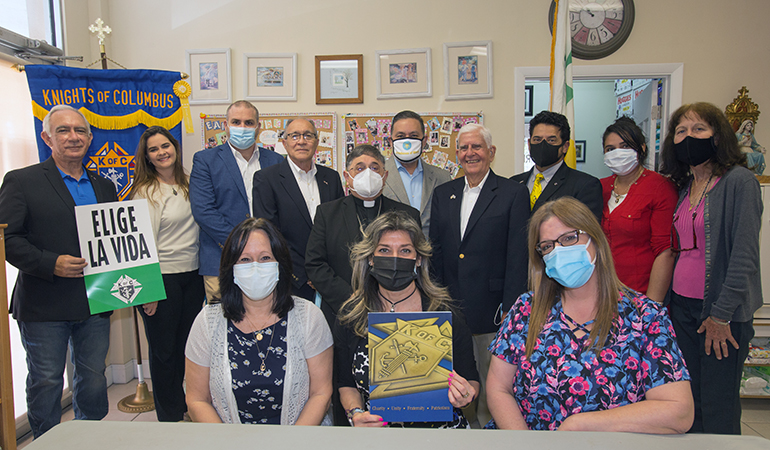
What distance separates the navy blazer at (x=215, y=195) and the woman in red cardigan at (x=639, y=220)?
90.3 inches

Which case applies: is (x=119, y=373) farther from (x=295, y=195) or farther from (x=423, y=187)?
(x=423, y=187)

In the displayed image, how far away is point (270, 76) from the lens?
3824 millimetres

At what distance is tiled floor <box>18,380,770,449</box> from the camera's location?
303 cm

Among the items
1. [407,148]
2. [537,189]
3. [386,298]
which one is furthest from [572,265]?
[407,148]

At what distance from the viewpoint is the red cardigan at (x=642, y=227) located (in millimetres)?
2426

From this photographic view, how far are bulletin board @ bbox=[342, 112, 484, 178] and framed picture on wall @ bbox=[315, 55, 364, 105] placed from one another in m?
0.17

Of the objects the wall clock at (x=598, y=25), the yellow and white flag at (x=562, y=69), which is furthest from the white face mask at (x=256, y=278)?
the wall clock at (x=598, y=25)

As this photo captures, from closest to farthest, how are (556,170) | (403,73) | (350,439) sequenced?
(350,439), (556,170), (403,73)

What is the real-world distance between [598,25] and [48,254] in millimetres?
4247

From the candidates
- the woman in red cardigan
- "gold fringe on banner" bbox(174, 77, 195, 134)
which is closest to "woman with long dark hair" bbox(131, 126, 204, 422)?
"gold fringe on banner" bbox(174, 77, 195, 134)

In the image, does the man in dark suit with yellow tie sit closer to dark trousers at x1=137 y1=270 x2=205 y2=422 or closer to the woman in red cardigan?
the woman in red cardigan

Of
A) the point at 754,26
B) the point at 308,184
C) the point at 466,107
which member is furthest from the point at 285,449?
the point at 754,26

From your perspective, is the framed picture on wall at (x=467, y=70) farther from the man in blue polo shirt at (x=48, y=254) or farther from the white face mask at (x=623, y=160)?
the man in blue polo shirt at (x=48, y=254)

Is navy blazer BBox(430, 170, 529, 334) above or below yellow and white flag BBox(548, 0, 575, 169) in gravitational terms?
below
